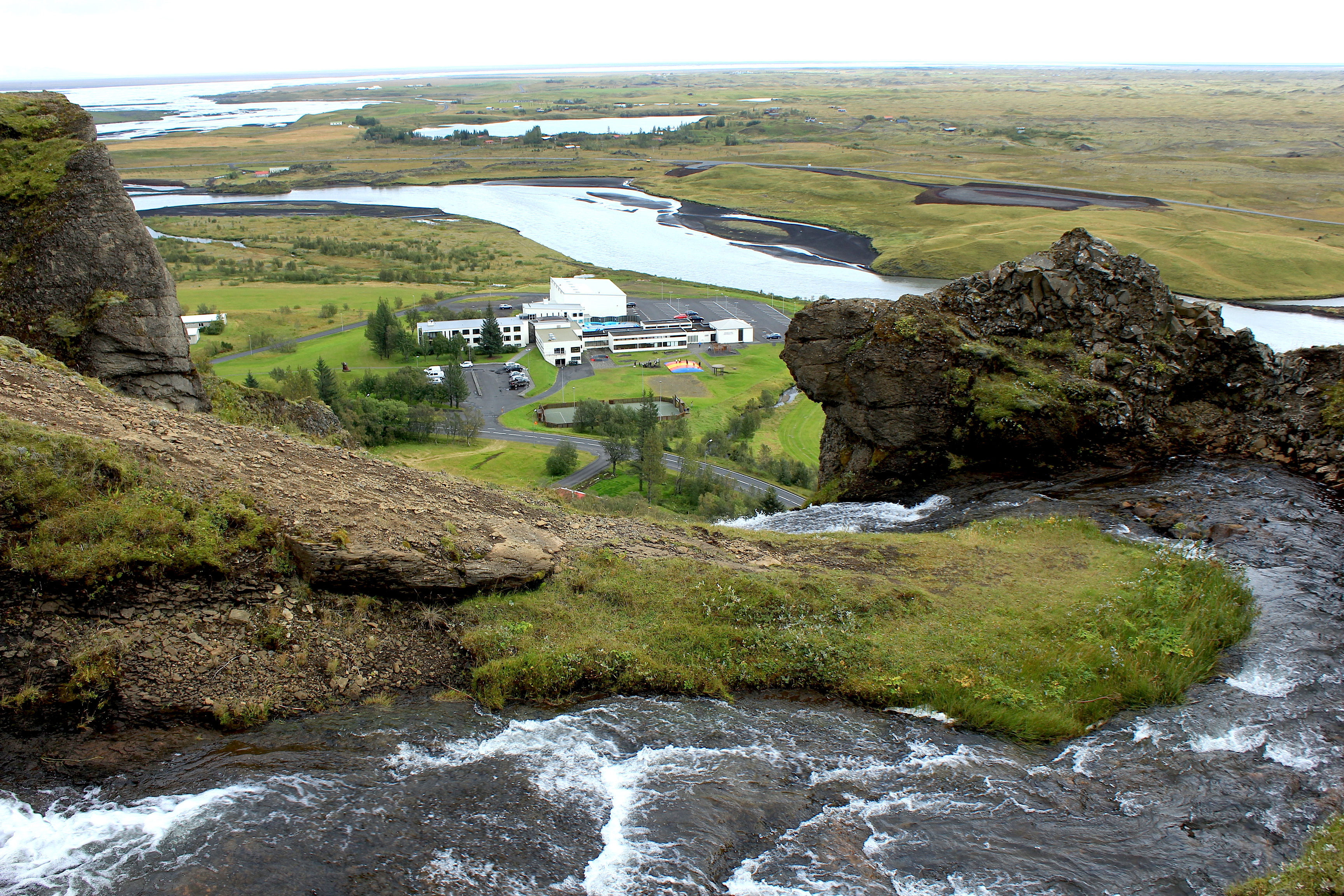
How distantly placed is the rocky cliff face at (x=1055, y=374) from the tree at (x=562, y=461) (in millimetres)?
26615

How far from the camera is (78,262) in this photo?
17.9 meters

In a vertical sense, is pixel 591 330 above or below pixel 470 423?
above

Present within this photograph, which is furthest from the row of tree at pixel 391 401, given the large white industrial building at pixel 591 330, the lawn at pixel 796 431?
the lawn at pixel 796 431

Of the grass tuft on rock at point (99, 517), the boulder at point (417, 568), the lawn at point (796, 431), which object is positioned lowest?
the lawn at point (796, 431)

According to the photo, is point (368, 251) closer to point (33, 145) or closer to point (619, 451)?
point (619, 451)

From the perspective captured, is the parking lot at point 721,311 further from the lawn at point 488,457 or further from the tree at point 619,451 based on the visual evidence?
the lawn at point 488,457

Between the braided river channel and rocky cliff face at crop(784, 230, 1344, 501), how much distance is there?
38.4ft

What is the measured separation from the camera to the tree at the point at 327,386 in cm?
5834

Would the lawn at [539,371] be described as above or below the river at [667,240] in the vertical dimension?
below

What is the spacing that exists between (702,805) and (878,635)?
5094mm

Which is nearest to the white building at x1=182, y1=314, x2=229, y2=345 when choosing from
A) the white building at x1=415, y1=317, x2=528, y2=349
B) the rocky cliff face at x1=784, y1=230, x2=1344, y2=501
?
the white building at x1=415, y1=317, x2=528, y2=349

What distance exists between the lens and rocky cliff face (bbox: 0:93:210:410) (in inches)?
690

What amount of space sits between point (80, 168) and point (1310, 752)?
85.2 ft

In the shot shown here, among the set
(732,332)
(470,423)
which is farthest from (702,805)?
(732,332)
